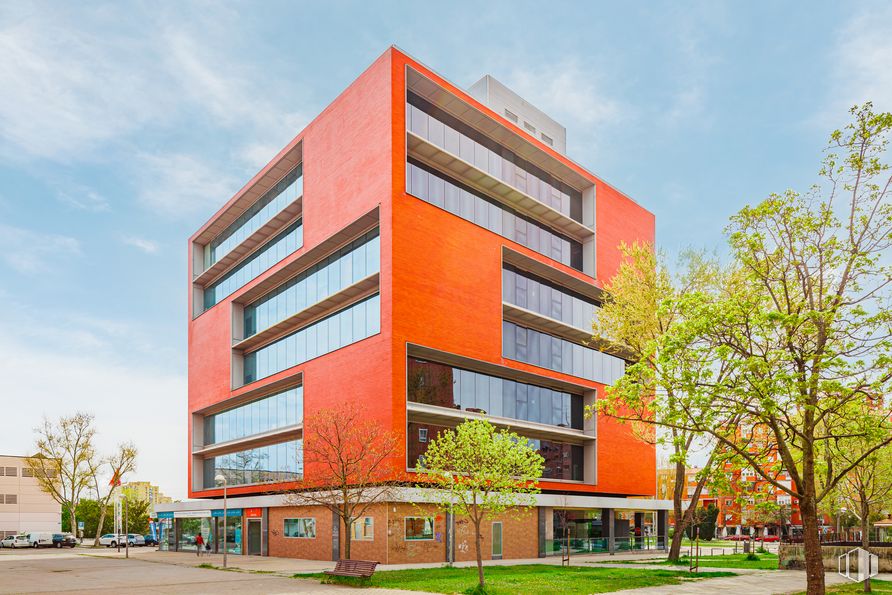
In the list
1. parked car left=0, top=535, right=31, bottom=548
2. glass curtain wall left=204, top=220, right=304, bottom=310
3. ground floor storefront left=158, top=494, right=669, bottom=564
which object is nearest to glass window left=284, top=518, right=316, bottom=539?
ground floor storefront left=158, top=494, right=669, bottom=564

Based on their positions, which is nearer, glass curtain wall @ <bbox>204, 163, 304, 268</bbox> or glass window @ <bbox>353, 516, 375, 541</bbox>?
glass window @ <bbox>353, 516, 375, 541</bbox>

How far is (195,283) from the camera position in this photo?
68438mm

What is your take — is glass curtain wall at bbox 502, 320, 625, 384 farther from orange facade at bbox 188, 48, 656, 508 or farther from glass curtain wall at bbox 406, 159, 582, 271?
glass curtain wall at bbox 406, 159, 582, 271

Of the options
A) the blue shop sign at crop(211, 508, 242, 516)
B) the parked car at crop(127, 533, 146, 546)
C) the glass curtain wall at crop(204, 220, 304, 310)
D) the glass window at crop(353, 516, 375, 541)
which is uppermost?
the glass curtain wall at crop(204, 220, 304, 310)

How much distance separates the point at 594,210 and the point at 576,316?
8693 millimetres

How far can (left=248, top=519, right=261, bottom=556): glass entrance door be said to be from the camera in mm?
50250

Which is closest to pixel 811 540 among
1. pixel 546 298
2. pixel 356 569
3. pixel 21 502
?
pixel 356 569

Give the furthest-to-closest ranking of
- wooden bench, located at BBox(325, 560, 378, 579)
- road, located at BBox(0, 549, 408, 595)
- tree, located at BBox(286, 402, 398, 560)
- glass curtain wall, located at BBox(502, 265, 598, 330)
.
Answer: glass curtain wall, located at BBox(502, 265, 598, 330) → tree, located at BBox(286, 402, 398, 560) → wooden bench, located at BBox(325, 560, 378, 579) → road, located at BBox(0, 549, 408, 595)

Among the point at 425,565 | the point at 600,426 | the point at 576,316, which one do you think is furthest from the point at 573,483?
the point at 425,565

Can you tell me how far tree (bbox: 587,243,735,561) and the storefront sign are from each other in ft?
109

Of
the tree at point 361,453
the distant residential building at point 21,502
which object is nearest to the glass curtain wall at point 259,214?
the tree at point 361,453

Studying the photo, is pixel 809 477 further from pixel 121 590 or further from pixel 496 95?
pixel 496 95

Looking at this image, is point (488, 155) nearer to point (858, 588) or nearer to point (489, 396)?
point (489, 396)

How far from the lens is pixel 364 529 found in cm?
3888
